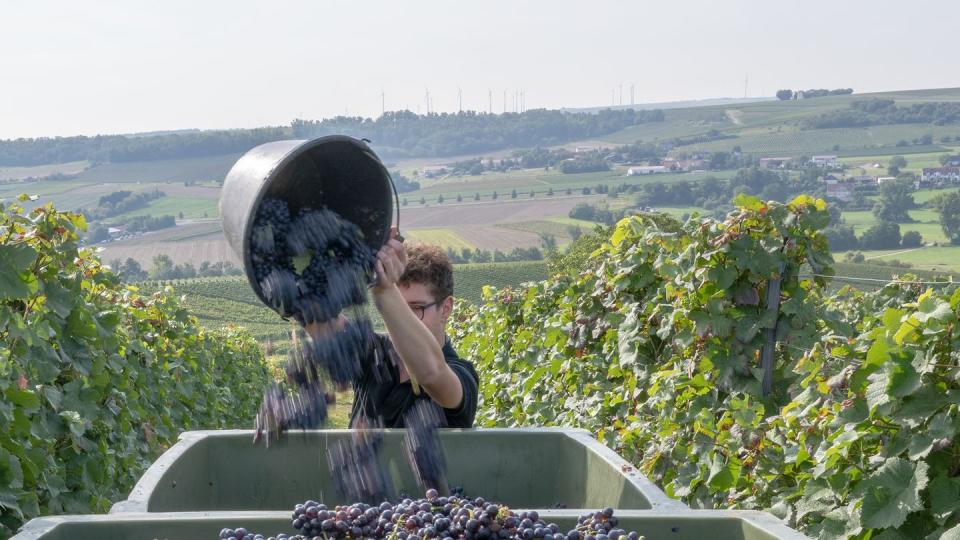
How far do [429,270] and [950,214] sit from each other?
5889 centimetres

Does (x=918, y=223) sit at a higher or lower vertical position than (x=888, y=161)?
lower

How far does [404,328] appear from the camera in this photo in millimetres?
2836

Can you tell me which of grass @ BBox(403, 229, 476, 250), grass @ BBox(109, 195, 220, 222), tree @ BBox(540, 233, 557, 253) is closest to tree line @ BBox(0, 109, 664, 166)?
grass @ BBox(109, 195, 220, 222)

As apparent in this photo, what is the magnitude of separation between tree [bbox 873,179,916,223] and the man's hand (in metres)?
59.6

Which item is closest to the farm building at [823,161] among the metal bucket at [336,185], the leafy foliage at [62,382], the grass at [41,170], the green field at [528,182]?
the green field at [528,182]

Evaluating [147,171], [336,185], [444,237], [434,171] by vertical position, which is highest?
[336,185]

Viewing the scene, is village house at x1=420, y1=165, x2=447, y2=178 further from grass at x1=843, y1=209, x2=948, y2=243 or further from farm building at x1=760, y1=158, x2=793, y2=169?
farm building at x1=760, y1=158, x2=793, y2=169

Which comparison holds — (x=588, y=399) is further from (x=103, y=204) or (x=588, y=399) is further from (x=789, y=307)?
(x=103, y=204)

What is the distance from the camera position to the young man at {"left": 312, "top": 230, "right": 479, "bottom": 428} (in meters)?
2.83

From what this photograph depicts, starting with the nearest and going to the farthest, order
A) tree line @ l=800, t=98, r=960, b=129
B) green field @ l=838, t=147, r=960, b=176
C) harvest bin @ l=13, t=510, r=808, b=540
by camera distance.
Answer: harvest bin @ l=13, t=510, r=808, b=540 < green field @ l=838, t=147, r=960, b=176 < tree line @ l=800, t=98, r=960, b=129

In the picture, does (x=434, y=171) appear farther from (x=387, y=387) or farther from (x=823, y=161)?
(x=387, y=387)

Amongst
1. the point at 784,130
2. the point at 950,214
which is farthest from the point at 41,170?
the point at 784,130

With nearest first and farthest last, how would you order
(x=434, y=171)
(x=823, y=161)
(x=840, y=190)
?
(x=434, y=171) < (x=840, y=190) < (x=823, y=161)

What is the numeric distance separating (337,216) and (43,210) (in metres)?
1.91
